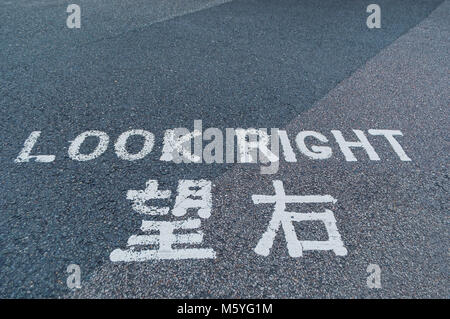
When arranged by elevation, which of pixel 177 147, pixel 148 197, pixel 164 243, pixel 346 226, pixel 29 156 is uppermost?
pixel 177 147

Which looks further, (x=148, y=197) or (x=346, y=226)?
(x=148, y=197)

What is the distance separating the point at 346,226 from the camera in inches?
114

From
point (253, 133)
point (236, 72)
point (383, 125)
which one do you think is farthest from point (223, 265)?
point (236, 72)

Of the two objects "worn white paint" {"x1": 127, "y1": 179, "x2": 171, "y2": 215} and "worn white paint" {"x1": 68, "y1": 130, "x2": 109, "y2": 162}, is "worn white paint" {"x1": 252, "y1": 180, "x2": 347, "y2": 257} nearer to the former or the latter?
"worn white paint" {"x1": 127, "y1": 179, "x2": 171, "y2": 215}

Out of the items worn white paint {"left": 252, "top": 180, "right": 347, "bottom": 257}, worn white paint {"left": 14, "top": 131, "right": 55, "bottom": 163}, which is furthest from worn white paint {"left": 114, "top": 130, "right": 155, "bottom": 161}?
worn white paint {"left": 252, "top": 180, "right": 347, "bottom": 257}

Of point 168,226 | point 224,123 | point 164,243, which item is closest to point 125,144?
point 224,123

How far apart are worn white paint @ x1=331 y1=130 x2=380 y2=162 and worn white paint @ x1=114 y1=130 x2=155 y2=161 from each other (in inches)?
71.5

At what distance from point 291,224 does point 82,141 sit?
2.08 metres

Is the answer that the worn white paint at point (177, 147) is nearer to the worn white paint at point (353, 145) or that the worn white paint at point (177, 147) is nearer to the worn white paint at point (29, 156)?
the worn white paint at point (29, 156)

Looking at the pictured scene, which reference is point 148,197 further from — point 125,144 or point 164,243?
point 125,144

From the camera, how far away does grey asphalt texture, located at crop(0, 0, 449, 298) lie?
8.25 ft

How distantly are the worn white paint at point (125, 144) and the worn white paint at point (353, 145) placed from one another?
5.95ft
